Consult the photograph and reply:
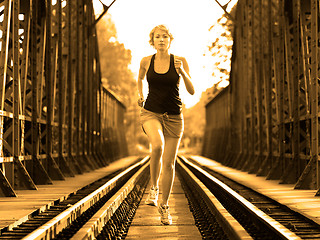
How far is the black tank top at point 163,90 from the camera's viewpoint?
7.09m

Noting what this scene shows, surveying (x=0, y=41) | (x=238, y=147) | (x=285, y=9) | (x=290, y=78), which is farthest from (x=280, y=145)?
(x=238, y=147)

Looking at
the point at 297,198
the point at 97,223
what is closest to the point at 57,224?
the point at 97,223

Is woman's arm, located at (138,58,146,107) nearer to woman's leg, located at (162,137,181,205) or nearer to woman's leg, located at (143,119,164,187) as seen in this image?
woman's leg, located at (143,119,164,187)

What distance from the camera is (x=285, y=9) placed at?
1539cm

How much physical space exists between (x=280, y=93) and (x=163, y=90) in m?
8.94

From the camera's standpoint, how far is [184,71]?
719 centimetres

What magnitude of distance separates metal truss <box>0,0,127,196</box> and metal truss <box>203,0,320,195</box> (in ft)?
15.5

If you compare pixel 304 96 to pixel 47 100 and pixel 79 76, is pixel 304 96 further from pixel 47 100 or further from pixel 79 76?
pixel 79 76

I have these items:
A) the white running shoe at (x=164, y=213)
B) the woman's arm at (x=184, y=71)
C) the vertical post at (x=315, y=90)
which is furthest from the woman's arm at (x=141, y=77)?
the vertical post at (x=315, y=90)

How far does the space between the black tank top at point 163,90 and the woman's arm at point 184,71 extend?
5cm

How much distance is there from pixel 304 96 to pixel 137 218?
616cm

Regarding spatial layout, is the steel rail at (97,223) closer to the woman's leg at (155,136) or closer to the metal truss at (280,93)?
the woman's leg at (155,136)

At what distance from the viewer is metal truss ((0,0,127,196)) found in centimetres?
1227

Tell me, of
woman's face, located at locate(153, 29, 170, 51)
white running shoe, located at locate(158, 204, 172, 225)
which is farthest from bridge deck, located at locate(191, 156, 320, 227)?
woman's face, located at locate(153, 29, 170, 51)
